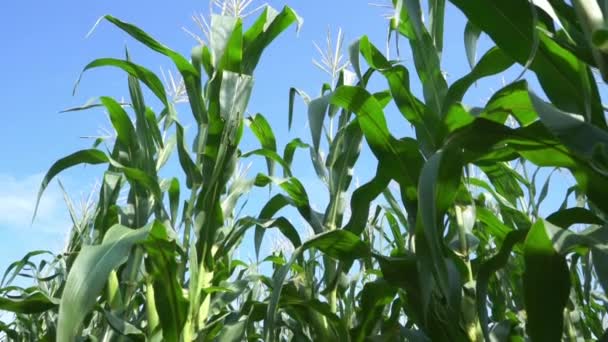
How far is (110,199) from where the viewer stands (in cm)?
154

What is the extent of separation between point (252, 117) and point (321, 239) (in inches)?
22.5

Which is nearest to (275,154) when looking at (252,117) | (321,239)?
(252,117)

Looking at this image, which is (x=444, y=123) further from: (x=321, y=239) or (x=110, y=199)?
(x=110, y=199)

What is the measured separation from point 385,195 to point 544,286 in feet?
2.00

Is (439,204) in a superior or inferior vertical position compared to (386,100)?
inferior

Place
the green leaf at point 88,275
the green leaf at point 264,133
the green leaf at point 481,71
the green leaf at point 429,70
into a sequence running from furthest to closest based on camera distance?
the green leaf at point 264,133, the green leaf at point 429,70, the green leaf at point 481,71, the green leaf at point 88,275

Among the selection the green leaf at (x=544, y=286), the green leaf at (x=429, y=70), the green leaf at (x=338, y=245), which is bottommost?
the green leaf at (x=544, y=286)

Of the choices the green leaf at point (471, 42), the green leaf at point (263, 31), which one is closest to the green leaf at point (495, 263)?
the green leaf at point (471, 42)

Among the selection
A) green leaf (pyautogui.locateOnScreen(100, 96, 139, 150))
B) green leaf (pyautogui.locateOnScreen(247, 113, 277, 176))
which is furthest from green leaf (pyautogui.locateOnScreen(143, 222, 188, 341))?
green leaf (pyautogui.locateOnScreen(247, 113, 277, 176))

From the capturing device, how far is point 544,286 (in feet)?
2.98

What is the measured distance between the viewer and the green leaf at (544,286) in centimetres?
88

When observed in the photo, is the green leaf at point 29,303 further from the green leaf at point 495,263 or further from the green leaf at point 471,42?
the green leaf at point 471,42

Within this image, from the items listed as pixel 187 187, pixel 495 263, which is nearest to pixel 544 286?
pixel 495 263

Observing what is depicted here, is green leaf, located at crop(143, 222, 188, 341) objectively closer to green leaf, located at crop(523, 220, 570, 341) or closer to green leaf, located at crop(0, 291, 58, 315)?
green leaf, located at crop(0, 291, 58, 315)
